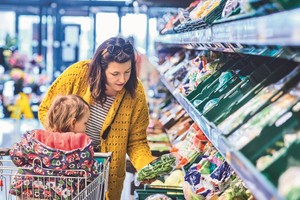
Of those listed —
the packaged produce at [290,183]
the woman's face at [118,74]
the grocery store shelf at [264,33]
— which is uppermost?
the woman's face at [118,74]

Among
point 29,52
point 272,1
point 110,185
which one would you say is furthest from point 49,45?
point 272,1

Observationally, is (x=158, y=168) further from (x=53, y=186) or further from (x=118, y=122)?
(x=53, y=186)

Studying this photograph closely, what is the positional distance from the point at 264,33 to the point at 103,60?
2.42m

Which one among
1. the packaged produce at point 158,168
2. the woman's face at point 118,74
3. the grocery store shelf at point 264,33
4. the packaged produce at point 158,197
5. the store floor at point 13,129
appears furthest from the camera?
the store floor at point 13,129

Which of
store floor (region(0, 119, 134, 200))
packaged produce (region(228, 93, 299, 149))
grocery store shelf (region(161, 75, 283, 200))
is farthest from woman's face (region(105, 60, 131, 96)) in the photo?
store floor (region(0, 119, 134, 200))

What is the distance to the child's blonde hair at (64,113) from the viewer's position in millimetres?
3211

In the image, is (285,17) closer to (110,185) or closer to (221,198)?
(221,198)

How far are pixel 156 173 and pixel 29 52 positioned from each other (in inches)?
472

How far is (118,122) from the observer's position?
4.16m

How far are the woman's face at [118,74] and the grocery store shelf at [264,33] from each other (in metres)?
0.95

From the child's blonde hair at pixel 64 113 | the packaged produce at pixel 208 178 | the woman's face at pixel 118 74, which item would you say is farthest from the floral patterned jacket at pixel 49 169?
the woman's face at pixel 118 74

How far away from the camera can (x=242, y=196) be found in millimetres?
2807

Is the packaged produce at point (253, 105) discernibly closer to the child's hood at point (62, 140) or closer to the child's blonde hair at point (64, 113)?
the child's hood at point (62, 140)

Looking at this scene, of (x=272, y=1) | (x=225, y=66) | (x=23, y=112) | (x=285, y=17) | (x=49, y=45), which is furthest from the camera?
(x=49, y=45)
